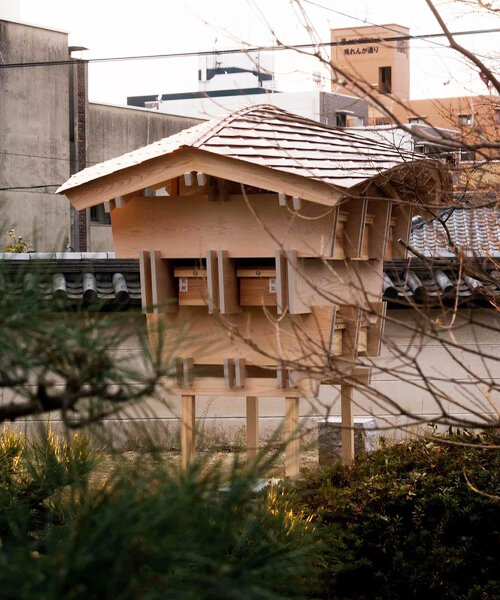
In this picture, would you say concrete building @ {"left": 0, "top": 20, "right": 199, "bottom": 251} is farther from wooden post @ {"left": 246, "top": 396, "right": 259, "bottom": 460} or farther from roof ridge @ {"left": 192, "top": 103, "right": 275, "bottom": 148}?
roof ridge @ {"left": 192, "top": 103, "right": 275, "bottom": 148}

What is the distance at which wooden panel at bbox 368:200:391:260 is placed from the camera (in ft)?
Result: 22.2

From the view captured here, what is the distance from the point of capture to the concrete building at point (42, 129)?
21.4 metres

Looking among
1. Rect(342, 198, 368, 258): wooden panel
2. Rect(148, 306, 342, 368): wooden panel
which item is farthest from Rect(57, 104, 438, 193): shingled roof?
Rect(148, 306, 342, 368): wooden panel

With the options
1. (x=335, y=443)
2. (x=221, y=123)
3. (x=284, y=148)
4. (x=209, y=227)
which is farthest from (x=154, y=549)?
(x=335, y=443)

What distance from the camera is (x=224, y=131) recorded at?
→ 6383 mm

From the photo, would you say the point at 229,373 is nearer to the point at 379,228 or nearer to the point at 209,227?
the point at 209,227

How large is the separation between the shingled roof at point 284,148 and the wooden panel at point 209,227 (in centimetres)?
31

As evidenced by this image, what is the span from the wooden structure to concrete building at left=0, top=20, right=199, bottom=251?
14840 mm

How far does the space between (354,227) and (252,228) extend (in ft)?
2.34

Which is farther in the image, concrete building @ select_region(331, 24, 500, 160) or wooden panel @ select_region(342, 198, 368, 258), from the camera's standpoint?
wooden panel @ select_region(342, 198, 368, 258)

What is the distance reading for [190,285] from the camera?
21.4 ft

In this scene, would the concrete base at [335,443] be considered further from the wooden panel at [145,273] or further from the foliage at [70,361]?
the foliage at [70,361]

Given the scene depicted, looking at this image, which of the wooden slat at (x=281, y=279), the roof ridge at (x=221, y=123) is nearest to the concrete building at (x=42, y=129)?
the roof ridge at (x=221, y=123)

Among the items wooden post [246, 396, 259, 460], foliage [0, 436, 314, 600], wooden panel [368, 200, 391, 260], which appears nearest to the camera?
foliage [0, 436, 314, 600]
